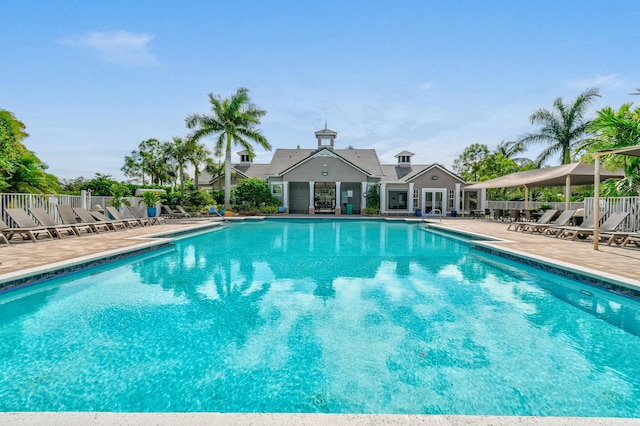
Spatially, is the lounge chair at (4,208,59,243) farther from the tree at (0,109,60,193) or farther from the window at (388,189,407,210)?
the window at (388,189,407,210)

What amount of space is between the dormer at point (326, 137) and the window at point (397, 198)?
7.74m

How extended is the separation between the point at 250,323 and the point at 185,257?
6056 millimetres

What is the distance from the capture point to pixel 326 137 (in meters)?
33.4

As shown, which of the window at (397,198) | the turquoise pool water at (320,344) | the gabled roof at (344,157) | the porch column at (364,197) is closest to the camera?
the turquoise pool water at (320,344)

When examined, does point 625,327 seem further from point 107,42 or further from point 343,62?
point 107,42

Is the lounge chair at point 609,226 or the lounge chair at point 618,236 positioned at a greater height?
the lounge chair at point 609,226

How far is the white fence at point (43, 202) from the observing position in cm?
1174

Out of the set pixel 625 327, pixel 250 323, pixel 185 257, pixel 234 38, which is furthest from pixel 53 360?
pixel 234 38

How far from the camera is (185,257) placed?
32.7ft

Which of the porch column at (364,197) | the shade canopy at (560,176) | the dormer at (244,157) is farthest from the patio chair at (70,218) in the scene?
the dormer at (244,157)

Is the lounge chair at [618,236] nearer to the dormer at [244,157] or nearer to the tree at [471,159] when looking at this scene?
the tree at [471,159]

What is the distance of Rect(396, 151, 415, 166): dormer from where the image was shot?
110ft

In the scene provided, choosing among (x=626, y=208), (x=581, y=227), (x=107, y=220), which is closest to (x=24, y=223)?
(x=107, y=220)

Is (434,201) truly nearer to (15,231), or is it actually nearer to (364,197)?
(364,197)
